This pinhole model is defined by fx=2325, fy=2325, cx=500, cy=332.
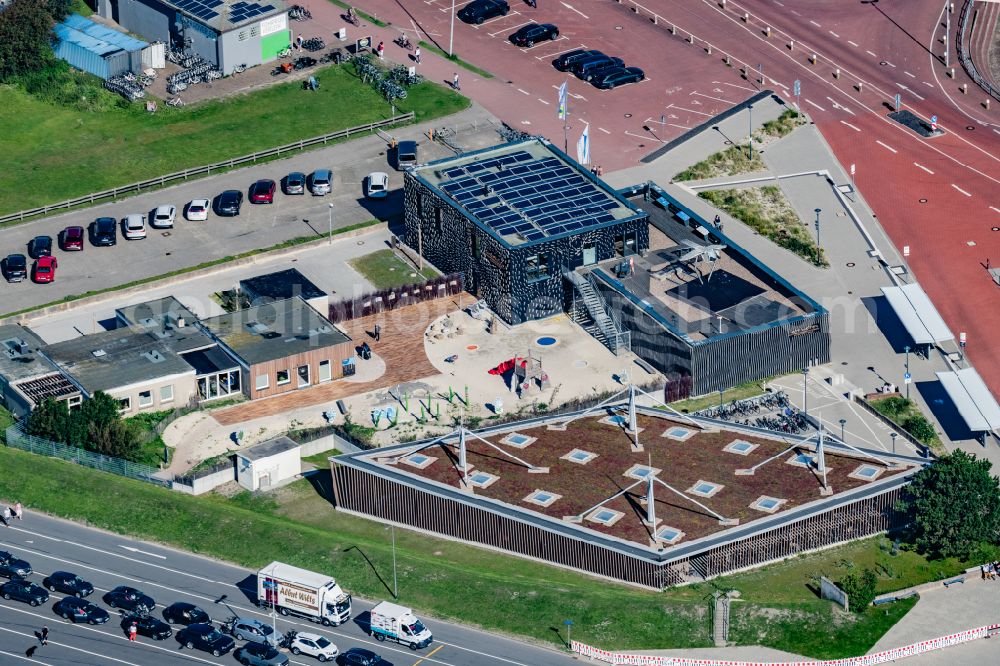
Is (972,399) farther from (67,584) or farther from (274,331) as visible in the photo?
(67,584)

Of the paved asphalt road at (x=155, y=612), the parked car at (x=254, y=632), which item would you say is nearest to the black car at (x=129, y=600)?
the paved asphalt road at (x=155, y=612)

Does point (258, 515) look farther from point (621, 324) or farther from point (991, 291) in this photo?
point (991, 291)

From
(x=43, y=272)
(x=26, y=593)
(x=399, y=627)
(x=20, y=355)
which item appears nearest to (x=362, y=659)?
(x=399, y=627)

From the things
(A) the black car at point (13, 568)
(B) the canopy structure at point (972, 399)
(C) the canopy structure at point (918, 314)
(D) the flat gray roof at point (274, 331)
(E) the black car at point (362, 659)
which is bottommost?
(A) the black car at point (13, 568)

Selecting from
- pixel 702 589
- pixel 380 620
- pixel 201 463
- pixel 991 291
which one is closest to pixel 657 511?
pixel 702 589

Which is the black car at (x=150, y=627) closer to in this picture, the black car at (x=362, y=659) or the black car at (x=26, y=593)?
the black car at (x=26, y=593)

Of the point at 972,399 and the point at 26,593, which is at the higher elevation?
the point at 972,399
